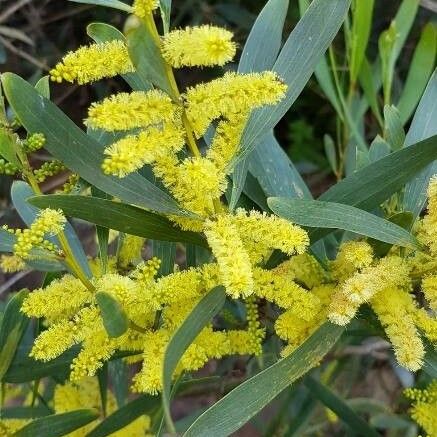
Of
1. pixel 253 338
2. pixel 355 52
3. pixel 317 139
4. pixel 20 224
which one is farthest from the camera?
pixel 317 139

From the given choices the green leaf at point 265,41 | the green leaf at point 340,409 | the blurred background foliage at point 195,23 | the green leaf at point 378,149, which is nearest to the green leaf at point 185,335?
the green leaf at point 265,41

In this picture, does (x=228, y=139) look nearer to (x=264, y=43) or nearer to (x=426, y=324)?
(x=264, y=43)

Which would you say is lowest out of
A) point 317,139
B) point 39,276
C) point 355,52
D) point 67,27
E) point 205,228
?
point 205,228

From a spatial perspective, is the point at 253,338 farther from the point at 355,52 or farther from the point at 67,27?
the point at 67,27

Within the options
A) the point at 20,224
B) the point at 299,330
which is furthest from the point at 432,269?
the point at 20,224

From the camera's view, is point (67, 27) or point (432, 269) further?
point (67, 27)
